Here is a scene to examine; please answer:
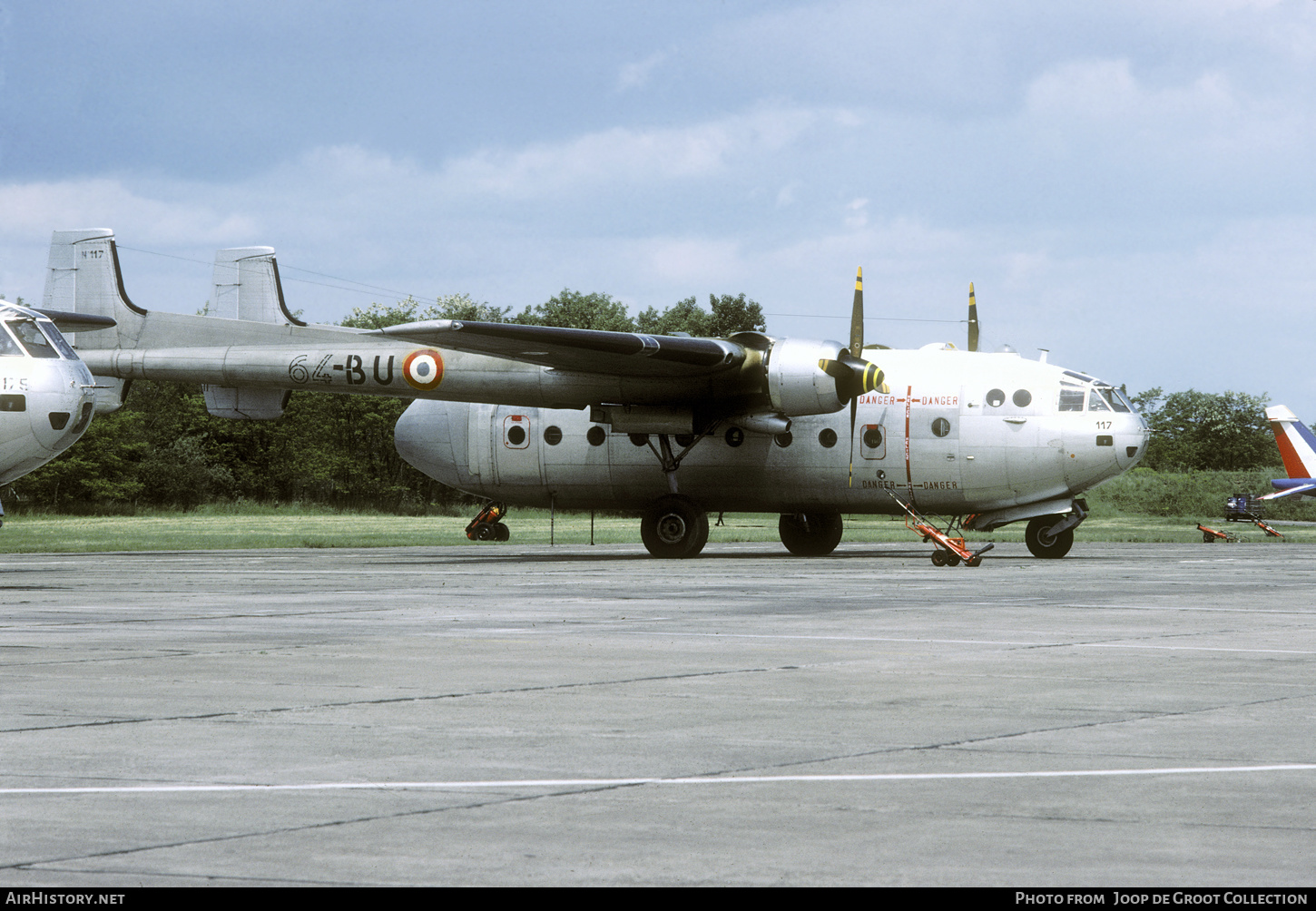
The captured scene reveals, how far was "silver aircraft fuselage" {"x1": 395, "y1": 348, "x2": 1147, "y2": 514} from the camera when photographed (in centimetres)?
2697

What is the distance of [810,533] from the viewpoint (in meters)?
30.9

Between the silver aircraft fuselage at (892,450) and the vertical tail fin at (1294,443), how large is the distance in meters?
23.6

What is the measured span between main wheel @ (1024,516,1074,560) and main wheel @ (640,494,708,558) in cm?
646

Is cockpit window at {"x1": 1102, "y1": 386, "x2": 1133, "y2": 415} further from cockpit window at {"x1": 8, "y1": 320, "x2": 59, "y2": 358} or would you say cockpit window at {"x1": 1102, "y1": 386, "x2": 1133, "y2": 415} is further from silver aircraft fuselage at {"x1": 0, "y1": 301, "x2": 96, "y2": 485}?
cockpit window at {"x1": 8, "y1": 320, "x2": 59, "y2": 358}

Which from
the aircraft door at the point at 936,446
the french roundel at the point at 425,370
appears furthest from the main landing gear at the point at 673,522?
the french roundel at the point at 425,370

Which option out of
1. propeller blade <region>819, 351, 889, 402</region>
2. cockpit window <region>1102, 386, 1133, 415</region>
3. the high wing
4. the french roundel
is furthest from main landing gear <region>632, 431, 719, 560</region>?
cockpit window <region>1102, 386, 1133, 415</region>

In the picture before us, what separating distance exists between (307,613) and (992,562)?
1541cm

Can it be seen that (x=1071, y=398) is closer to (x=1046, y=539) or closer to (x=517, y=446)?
(x=1046, y=539)

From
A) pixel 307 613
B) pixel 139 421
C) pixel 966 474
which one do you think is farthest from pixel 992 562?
pixel 139 421

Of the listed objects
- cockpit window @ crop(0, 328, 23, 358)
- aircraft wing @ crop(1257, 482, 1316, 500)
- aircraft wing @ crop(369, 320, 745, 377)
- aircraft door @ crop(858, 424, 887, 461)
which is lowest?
aircraft wing @ crop(1257, 482, 1316, 500)

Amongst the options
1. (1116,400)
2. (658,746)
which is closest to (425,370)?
(1116,400)

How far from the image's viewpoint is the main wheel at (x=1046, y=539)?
91.5ft

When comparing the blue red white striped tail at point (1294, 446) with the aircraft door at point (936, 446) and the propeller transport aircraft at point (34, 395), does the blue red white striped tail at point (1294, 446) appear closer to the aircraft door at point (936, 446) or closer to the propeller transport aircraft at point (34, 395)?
the aircraft door at point (936, 446)
